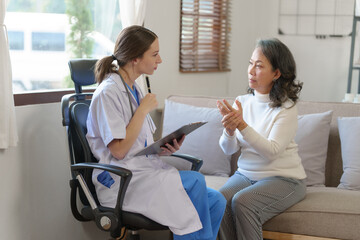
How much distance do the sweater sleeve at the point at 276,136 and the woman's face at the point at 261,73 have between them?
17 cm

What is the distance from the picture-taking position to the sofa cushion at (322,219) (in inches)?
92.0

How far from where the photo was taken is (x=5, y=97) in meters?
2.16

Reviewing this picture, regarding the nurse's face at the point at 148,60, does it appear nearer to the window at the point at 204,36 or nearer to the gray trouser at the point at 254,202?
the gray trouser at the point at 254,202

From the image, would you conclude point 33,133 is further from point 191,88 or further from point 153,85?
point 191,88

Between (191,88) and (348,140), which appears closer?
(348,140)

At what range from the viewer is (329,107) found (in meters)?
2.92

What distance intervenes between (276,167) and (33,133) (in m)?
1.19

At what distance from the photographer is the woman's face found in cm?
247

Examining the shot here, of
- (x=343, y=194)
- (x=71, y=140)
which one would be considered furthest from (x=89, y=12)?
(x=343, y=194)

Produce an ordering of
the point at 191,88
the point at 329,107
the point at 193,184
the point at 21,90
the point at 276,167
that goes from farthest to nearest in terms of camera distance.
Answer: the point at 191,88 → the point at 329,107 → the point at 21,90 → the point at 276,167 → the point at 193,184

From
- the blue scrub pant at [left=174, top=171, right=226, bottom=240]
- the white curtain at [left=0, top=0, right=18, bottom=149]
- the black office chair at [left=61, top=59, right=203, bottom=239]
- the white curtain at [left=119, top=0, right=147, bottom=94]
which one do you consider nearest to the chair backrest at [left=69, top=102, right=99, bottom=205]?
the black office chair at [left=61, top=59, right=203, bottom=239]

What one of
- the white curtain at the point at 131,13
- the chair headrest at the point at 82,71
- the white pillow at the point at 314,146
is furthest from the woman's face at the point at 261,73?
the white curtain at the point at 131,13

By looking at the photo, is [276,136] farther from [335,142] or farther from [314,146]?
[335,142]

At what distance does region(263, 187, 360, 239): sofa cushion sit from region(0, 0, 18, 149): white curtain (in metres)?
1.24
